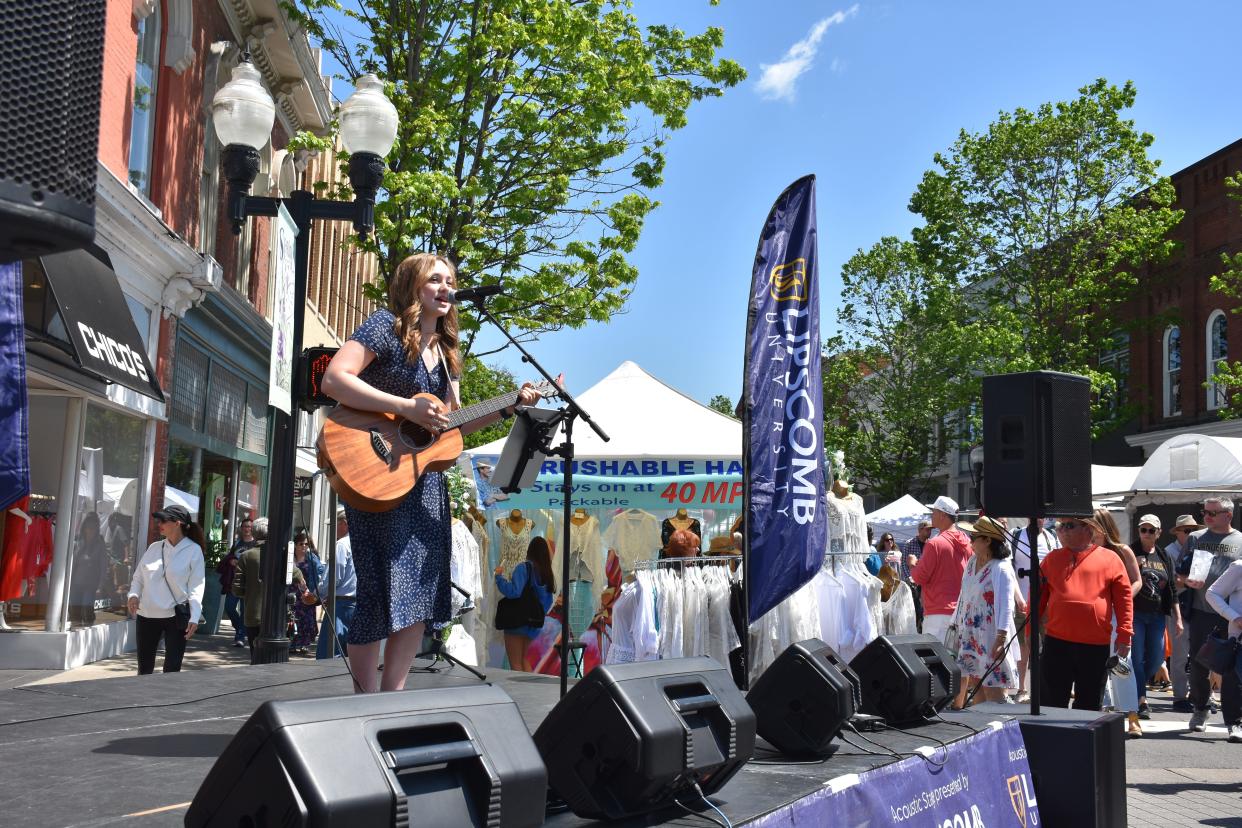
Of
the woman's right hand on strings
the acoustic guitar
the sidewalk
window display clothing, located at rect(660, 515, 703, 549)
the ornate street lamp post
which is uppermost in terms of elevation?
the ornate street lamp post

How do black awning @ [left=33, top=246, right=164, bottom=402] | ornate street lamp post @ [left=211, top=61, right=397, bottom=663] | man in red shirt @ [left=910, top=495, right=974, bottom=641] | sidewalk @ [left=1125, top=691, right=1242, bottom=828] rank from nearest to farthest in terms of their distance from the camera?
sidewalk @ [left=1125, top=691, right=1242, bottom=828], ornate street lamp post @ [left=211, top=61, right=397, bottom=663], black awning @ [left=33, top=246, right=164, bottom=402], man in red shirt @ [left=910, top=495, right=974, bottom=641]

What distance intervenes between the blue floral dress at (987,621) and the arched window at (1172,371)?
2776 cm

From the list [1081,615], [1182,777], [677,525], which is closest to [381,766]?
[1081,615]

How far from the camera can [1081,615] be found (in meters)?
7.62

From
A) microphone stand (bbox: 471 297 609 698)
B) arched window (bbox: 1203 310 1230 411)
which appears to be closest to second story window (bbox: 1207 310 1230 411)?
arched window (bbox: 1203 310 1230 411)

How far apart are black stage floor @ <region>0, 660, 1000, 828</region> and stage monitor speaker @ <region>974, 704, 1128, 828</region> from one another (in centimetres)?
31

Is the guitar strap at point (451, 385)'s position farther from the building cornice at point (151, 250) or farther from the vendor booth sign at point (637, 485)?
the building cornice at point (151, 250)

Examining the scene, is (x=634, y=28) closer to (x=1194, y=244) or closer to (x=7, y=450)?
(x=7, y=450)

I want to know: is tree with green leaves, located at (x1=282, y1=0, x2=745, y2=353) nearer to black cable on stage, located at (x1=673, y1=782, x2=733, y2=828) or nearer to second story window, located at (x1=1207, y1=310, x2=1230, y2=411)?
black cable on stage, located at (x1=673, y1=782, x2=733, y2=828)

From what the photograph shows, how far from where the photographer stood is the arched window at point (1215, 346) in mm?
30469

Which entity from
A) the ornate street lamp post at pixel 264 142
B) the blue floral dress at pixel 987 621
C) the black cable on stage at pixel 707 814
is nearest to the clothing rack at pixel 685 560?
the blue floral dress at pixel 987 621

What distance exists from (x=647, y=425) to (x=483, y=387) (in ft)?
115

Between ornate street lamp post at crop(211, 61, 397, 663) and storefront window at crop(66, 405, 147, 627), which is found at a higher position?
ornate street lamp post at crop(211, 61, 397, 663)

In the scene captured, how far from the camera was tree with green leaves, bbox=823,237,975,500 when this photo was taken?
34.8 meters
